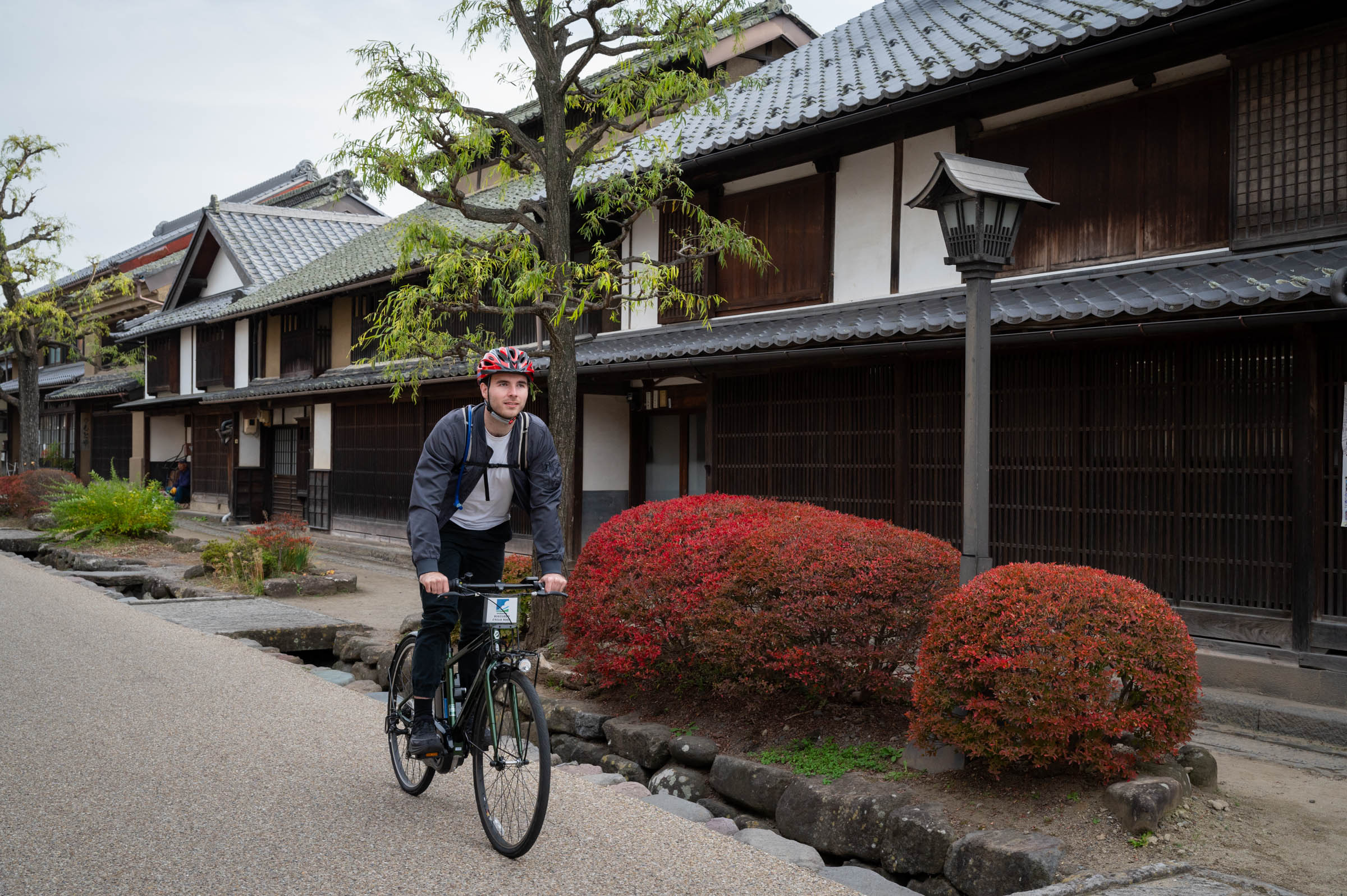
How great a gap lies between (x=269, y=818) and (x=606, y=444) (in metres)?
10.8

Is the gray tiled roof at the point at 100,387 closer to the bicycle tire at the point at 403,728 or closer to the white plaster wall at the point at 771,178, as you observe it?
the white plaster wall at the point at 771,178

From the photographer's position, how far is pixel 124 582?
46.0 ft

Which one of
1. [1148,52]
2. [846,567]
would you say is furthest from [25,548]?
[1148,52]

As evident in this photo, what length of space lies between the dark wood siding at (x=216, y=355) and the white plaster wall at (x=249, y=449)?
5.78 ft

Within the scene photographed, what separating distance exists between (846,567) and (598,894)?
266cm

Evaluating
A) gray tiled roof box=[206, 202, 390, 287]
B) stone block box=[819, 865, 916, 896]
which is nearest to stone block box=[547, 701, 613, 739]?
stone block box=[819, 865, 916, 896]

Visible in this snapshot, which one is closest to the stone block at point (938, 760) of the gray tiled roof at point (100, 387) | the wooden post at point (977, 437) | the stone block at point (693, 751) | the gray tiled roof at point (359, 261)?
the wooden post at point (977, 437)

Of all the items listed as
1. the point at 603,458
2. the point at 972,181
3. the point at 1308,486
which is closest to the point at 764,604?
the point at 972,181

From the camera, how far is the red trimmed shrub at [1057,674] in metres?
4.54

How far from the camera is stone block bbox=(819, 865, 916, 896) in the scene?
408 cm

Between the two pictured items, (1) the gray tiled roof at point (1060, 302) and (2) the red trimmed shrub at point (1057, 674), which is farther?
(1) the gray tiled roof at point (1060, 302)

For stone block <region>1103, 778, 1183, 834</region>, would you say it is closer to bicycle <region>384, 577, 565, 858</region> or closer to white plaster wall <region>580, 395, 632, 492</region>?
bicycle <region>384, 577, 565, 858</region>

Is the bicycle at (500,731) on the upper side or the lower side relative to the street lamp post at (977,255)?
lower

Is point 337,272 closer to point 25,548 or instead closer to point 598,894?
point 25,548
